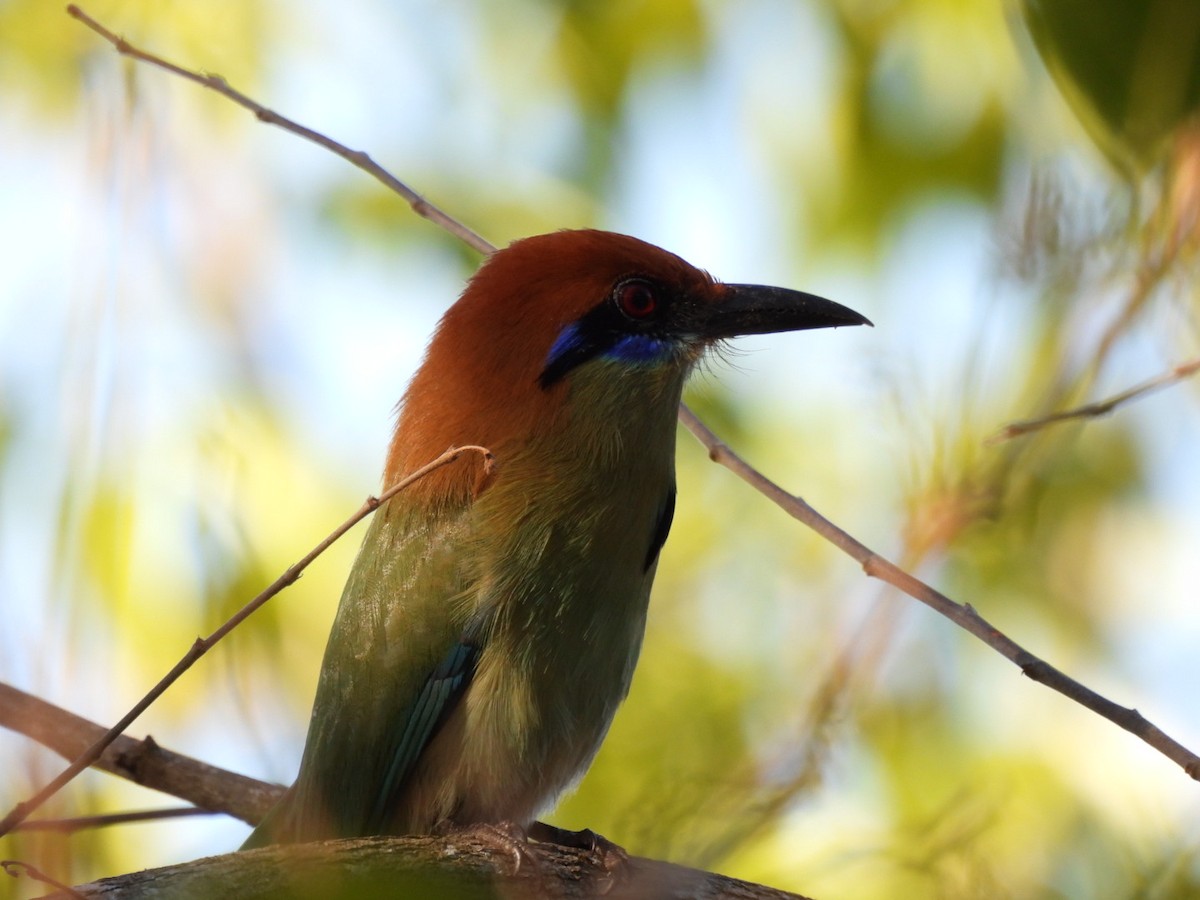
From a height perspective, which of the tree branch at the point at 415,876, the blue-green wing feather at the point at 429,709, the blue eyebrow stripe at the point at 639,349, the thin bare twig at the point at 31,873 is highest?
the blue eyebrow stripe at the point at 639,349

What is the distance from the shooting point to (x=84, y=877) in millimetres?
2256

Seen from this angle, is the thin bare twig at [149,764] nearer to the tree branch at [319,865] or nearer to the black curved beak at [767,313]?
the tree branch at [319,865]

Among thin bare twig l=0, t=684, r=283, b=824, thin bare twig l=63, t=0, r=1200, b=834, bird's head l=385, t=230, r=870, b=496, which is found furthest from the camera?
bird's head l=385, t=230, r=870, b=496

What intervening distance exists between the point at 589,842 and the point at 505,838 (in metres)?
0.48

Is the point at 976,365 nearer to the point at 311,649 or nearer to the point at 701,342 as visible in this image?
the point at 701,342

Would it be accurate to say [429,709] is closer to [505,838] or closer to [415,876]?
[505,838]

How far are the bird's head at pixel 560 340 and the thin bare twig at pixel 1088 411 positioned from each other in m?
1.85

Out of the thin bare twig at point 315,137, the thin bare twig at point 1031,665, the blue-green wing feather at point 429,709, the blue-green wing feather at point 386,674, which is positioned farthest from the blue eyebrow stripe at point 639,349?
the thin bare twig at point 1031,665

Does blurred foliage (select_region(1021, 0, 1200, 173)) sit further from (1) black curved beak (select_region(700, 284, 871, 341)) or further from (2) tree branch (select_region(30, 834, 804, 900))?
(1) black curved beak (select_region(700, 284, 871, 341))

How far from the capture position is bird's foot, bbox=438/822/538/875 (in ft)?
12.0

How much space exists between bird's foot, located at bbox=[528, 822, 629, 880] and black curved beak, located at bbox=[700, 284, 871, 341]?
1.70 meters

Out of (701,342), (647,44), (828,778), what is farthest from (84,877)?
(647,44)

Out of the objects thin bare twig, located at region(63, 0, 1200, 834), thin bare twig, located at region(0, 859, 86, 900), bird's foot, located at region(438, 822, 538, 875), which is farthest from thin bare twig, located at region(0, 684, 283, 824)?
thin bare twig, located at region(63, 0, 1200, 834)

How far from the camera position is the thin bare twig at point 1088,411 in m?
1.93
